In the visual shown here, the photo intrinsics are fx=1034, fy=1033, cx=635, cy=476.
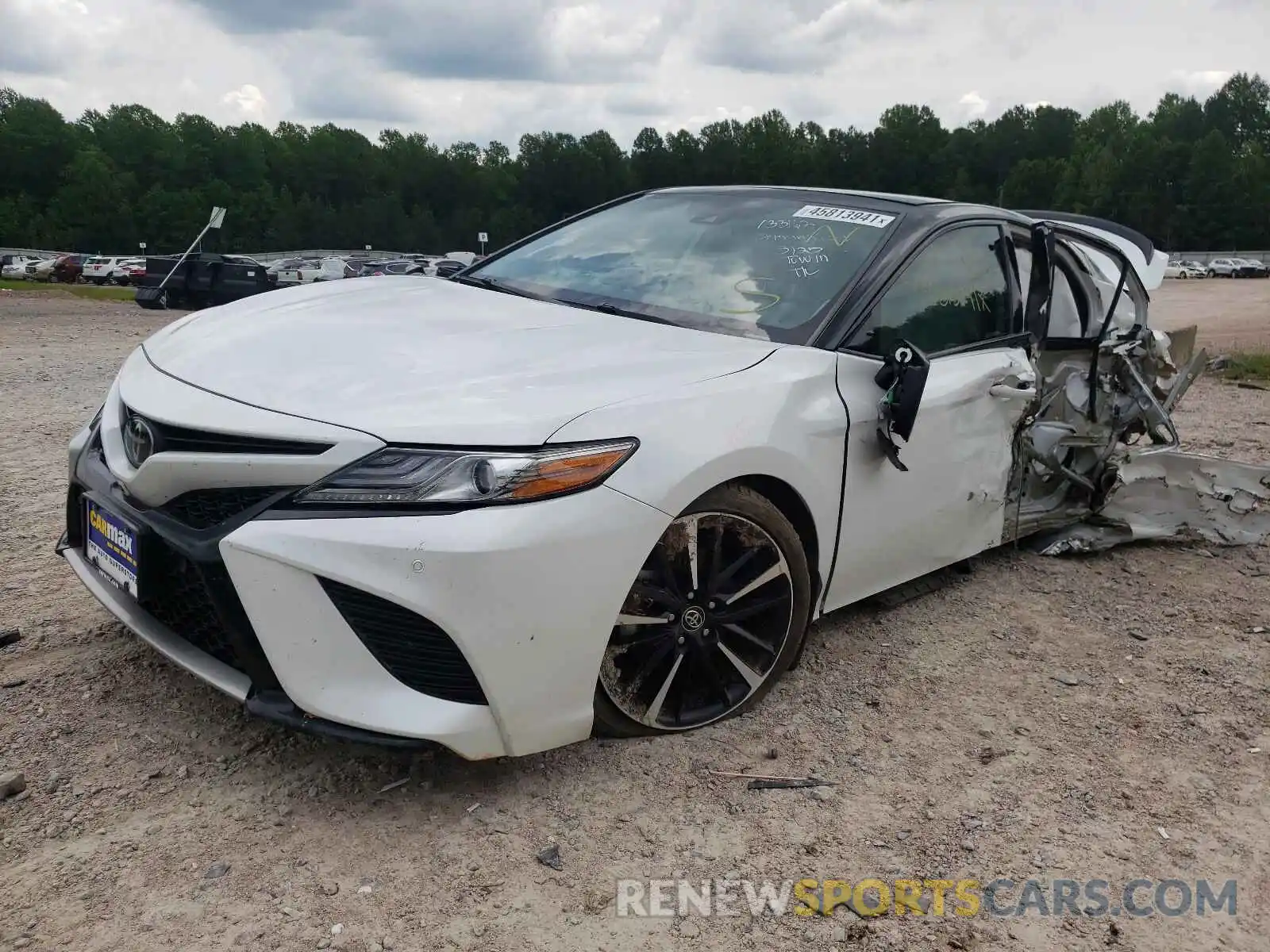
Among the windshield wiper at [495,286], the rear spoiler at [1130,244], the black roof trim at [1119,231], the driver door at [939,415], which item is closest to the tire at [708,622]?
the driver door at [939,415]

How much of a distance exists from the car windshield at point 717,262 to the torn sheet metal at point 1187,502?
6.74ft

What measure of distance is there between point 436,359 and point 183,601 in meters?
0.85

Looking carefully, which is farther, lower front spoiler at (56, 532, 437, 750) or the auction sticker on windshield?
the auction sticker on windshield

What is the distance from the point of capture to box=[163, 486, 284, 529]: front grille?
2.33 metres

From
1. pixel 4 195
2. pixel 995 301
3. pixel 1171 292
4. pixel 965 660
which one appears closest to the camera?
pixel 965 660

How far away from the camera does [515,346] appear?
9.16 ft

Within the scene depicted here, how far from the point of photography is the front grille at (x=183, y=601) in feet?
7.99

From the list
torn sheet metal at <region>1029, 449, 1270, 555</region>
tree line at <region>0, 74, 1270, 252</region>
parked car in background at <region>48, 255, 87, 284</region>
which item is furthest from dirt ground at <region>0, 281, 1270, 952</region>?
tree line at <region>0, 74, 1270, 252</region>

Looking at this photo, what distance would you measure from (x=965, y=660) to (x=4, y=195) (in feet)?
347

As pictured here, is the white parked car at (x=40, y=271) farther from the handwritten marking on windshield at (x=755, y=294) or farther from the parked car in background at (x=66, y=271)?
the handwritten marking on windshield at (x=755, y=294)

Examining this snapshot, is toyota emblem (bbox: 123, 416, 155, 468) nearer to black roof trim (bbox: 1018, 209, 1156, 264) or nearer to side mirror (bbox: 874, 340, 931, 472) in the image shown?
side mirror (bbox: 874, 340, 931, 472)

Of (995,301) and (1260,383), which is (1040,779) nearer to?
(995,301)

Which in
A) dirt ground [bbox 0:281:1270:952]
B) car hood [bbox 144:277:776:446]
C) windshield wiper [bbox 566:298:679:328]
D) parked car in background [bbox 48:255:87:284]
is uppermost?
windshield wiper [bbox 566:298:679:328]

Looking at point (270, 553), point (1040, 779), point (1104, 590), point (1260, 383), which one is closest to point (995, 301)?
point (1104, 590)
